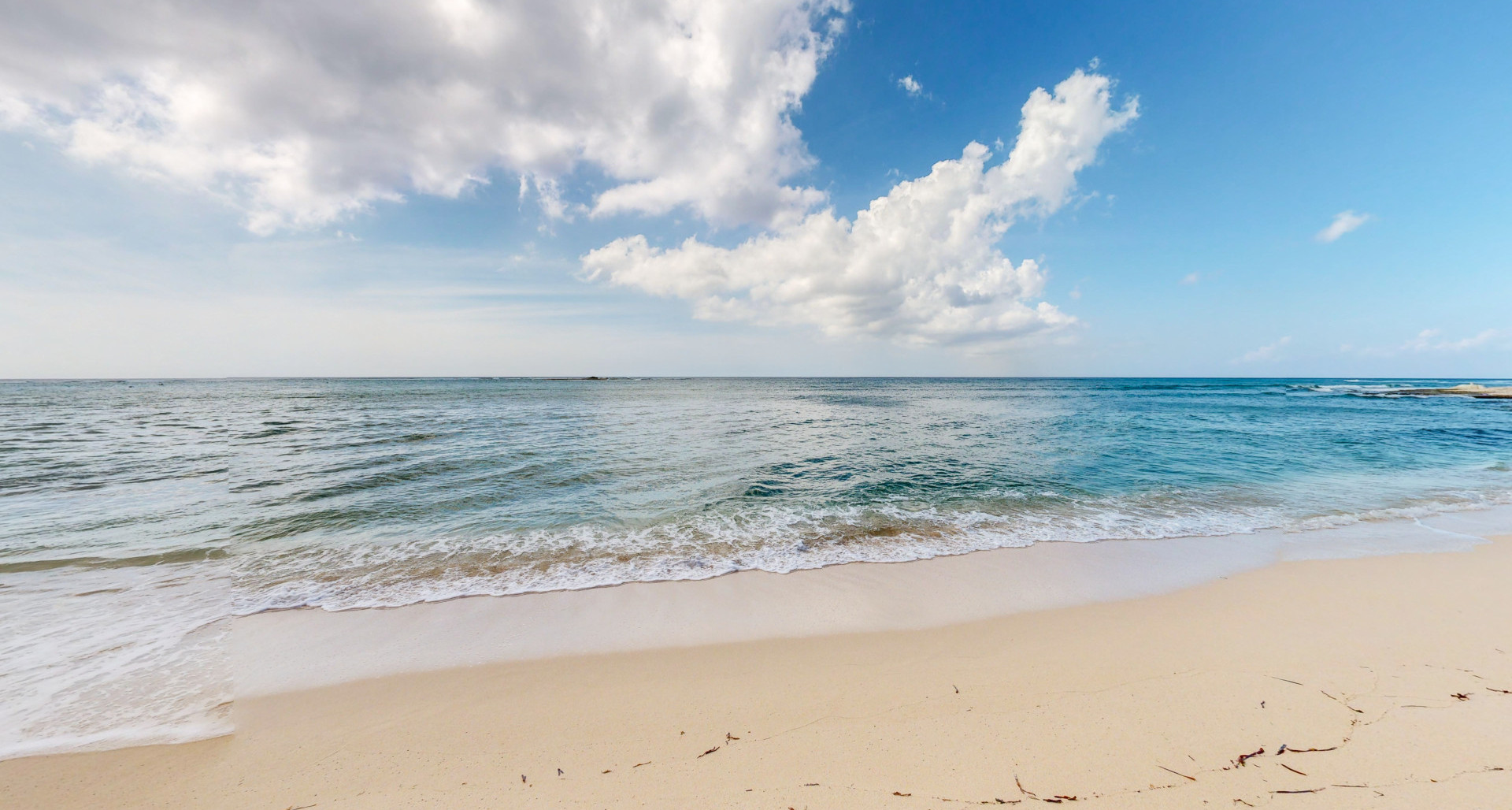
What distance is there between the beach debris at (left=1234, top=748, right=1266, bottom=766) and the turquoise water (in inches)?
170

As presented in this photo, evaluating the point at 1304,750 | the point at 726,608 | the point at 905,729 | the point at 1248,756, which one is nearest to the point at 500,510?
the point at 726,608

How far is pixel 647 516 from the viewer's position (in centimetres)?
953

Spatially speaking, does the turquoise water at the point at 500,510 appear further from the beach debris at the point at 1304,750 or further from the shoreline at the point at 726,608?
the beach debris at the point at 1304,750

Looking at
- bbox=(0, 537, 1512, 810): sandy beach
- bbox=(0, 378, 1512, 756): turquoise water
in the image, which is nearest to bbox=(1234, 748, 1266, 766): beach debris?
bbox=(0, 537, 1512, 810): sandy beach

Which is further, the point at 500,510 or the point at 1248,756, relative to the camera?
the point at 500,510

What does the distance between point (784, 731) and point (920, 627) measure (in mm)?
2321

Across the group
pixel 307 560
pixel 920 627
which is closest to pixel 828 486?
pixel 920 627

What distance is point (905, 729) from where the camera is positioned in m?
3.64

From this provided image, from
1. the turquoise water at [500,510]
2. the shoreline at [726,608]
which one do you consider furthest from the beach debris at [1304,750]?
the turquoise water at [500,510]

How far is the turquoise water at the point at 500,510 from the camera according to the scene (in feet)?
16.9

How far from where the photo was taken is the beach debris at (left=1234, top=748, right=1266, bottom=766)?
3.27m

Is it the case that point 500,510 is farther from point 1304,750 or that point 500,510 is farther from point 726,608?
point 1304,750

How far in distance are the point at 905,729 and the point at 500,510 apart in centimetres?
890

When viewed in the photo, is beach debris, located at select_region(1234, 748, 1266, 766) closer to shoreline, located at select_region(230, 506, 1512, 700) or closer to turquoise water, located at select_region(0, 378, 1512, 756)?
shoreline, located at select_region(230, 506, 1512, 700)
